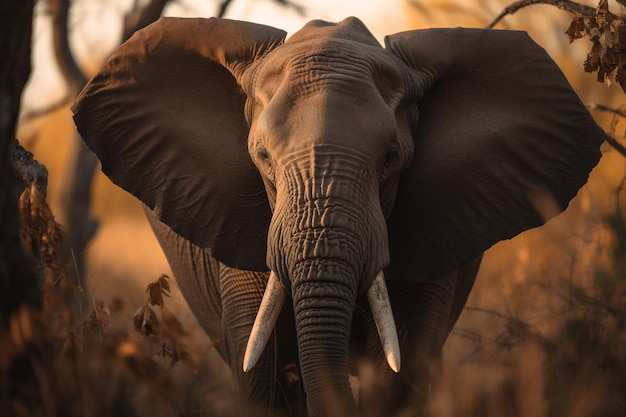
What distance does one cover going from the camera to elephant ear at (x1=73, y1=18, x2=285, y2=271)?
5.43 metres

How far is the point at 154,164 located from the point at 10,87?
2.08 meters

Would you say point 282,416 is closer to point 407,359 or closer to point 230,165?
point 407,359

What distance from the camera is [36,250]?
5145 mm

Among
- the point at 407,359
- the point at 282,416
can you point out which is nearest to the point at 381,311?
the point at 407,359

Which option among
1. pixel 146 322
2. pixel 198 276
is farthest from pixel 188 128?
pixel 146 322

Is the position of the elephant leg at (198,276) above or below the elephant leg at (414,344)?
below

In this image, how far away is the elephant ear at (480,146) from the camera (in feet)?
17.7

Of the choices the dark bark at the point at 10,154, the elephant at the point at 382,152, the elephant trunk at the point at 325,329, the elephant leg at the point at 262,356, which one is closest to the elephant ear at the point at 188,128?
the elephant at the point at 382,152

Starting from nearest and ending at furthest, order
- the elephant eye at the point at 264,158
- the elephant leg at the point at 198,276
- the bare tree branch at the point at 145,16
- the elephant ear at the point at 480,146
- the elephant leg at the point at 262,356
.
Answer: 1. the elephant eye at the point at 264,158
2. the elephant ear at the point at 480,146
3. the elephant leg at the point at 262,356
4. the elephant leg at the point at 198,276
5. the bare tree branch at the point at 145,16

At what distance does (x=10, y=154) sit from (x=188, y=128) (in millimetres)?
1902

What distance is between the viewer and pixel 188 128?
18.5 feet

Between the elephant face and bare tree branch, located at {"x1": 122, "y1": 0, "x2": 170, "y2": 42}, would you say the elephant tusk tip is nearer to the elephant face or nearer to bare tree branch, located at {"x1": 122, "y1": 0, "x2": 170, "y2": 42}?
the elephant face

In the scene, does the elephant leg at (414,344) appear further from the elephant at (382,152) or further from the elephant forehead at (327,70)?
the elephant forehead at (327,70)

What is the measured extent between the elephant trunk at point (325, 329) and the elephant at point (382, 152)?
492mm
